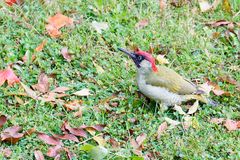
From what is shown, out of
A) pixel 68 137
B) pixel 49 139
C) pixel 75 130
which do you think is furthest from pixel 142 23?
pixel 49 139

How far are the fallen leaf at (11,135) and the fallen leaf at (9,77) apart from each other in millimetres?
708

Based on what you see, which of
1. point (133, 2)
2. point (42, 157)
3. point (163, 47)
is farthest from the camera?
point (133, 2)

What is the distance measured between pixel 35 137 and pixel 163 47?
2159mm

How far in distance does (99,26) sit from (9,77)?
1434 millimetres

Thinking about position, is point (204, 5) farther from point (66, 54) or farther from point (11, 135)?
point (11, 135)

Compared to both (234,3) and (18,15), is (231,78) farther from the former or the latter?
(18,15)

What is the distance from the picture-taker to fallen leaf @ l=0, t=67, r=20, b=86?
20.0 ft

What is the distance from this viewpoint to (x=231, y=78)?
21.9ft

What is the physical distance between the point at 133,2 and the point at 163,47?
804mm

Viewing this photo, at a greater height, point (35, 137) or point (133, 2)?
point (133, 2)

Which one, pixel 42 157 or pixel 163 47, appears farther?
pixel 163 47

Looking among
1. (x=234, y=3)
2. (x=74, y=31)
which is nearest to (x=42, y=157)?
(x=74, y=31)

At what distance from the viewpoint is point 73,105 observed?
19.8ft

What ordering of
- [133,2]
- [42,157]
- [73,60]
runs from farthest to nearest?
1. [133,2]
2. [73,60]
3. [42,157]
